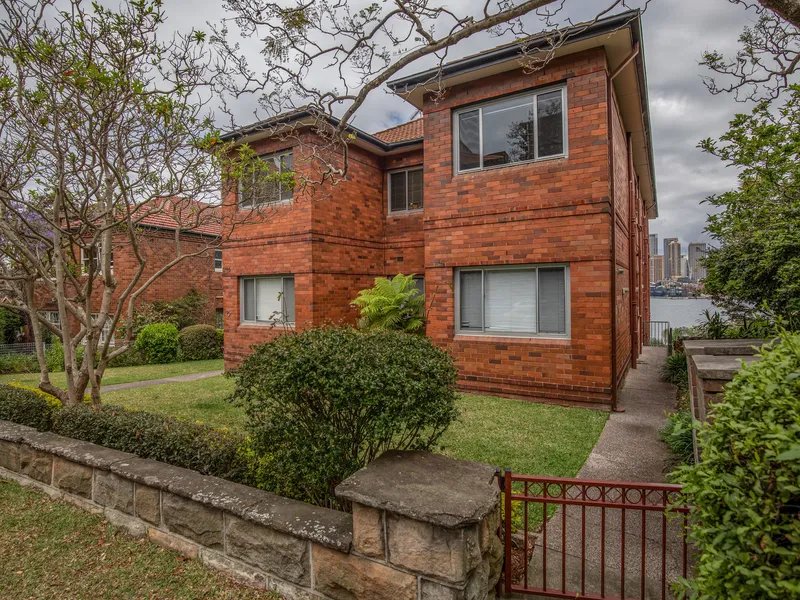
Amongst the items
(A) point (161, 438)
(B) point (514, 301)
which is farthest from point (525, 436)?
(A) point (161, 438)

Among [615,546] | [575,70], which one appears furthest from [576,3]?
[615,546]

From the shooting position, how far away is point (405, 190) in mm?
12398

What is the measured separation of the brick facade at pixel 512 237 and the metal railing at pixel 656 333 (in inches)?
318

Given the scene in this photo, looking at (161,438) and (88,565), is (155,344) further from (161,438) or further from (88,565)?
(88,565)

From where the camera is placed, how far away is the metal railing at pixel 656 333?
61.0ft

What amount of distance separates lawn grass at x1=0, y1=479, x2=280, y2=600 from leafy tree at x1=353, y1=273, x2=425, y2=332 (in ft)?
21.8

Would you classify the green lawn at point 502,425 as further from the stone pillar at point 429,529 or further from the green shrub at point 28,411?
the green shrub at point 28,411

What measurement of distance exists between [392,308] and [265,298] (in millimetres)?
3941

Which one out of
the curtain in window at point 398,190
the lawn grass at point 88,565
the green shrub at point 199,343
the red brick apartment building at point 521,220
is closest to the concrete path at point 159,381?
the red brick apartment building at point 521,220

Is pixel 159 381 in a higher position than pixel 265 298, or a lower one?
lower

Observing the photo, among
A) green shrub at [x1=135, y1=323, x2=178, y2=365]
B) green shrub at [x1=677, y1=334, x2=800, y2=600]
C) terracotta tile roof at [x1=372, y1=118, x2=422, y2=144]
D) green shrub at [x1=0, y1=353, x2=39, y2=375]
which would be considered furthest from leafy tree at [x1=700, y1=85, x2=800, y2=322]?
green shrub at [x1=0, y1=353, x2=39, y2=375]

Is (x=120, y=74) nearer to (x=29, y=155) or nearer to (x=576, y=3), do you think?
(x=29, y=155)

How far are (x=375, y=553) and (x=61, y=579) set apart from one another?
2368mm

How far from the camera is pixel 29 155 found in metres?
5.60
